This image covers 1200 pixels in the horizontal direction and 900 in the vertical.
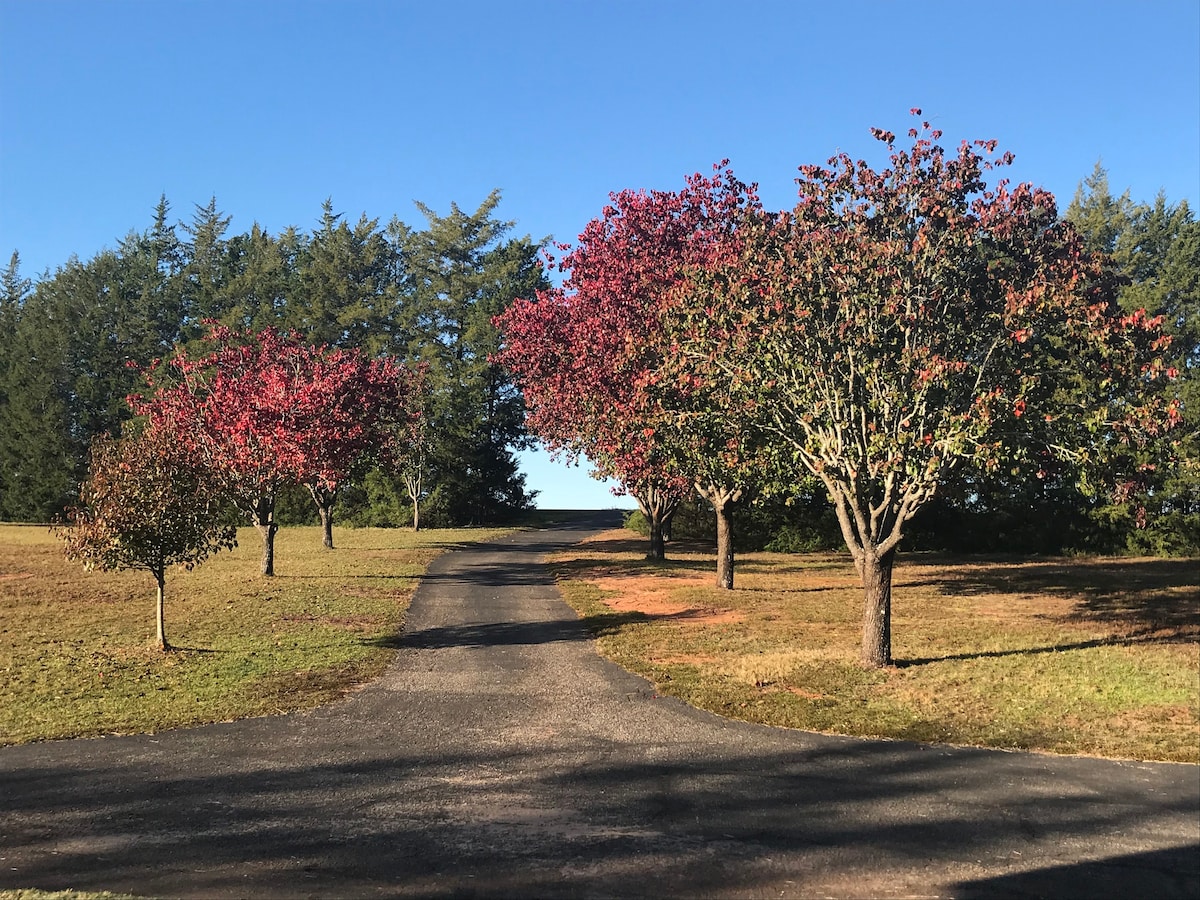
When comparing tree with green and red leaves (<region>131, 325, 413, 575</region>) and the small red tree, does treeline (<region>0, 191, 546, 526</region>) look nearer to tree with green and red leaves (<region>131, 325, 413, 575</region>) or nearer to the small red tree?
tree with green and red leaves (<region>131, 325, 413, 575</region>)

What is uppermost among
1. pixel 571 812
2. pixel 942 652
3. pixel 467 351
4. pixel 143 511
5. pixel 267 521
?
pixel 467 351

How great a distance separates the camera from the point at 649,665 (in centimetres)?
1523

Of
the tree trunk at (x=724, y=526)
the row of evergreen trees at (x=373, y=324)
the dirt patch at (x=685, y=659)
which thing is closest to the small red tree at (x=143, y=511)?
the dirt patch at (x=685, y=659)

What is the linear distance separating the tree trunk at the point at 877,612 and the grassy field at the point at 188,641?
874 cm

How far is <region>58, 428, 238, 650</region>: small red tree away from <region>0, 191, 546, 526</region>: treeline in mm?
35433

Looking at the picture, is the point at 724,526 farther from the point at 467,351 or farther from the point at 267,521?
the point at 467,351

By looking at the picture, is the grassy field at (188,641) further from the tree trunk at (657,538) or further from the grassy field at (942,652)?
the tree trunk at (657,538)

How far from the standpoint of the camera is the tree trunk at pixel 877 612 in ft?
48.9

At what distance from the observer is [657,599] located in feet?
78.5

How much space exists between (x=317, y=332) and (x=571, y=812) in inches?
2589

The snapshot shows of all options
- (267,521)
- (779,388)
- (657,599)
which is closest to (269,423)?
(267,521)

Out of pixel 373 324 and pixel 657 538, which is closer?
pixel 657 538

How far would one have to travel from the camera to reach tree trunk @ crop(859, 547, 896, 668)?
1491cm

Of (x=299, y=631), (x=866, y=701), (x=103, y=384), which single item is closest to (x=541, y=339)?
(x=299, y=631)
